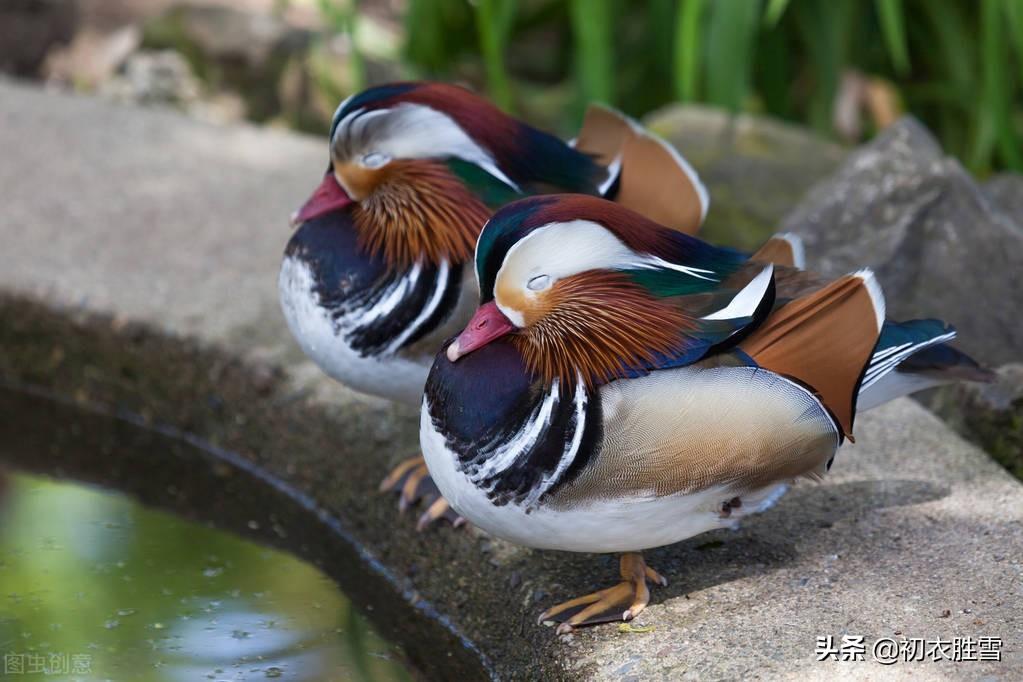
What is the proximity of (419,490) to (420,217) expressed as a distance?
0.60 meters

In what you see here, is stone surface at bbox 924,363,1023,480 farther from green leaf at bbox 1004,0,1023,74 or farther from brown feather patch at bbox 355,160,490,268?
green leaf at bbox 1004,0,1023,74

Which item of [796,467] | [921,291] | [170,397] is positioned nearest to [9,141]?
[170,397]

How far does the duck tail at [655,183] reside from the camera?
105 inches

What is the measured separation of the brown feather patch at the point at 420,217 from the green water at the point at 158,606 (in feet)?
2.36

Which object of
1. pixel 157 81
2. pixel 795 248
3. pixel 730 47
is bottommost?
Answer: pixel 795 248

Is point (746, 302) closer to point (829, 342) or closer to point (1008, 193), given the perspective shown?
point (829, 342)

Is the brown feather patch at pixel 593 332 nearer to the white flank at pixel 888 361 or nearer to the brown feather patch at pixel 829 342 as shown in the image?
the brown feather patch at pixel 829 342

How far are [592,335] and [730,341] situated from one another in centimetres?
22

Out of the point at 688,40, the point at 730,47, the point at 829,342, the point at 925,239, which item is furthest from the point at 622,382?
the point at 730,47

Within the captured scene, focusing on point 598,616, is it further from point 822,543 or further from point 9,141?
point 9,141

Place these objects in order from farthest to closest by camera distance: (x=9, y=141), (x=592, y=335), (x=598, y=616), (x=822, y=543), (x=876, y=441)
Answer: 1. (x=9, y=141)
2. (x=876, y=441)
3. (x=822, y=543)
4. (x=598, y=616)
5. (x=592, y=335)

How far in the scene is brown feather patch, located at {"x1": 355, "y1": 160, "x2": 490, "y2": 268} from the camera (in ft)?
8.24

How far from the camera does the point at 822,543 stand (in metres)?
2.42

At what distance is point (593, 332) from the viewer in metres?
2.06
